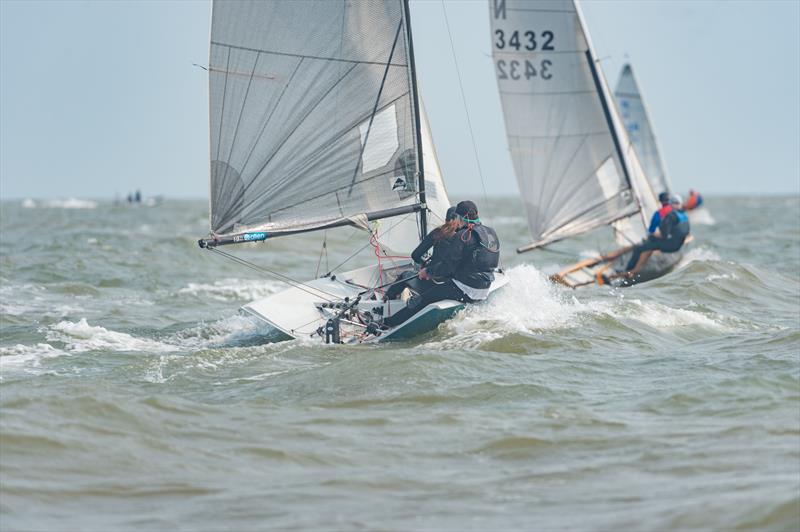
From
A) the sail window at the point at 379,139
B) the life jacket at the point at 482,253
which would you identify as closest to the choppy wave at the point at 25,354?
the sail window at the point at 379,139

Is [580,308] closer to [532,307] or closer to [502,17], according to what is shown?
[532,307]

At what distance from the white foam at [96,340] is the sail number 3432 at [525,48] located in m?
8.05

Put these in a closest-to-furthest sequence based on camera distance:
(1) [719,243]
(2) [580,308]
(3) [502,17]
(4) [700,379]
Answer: (4) [700,379] → (2) [580,308] → (3) [502,17] → (1) [719,243]

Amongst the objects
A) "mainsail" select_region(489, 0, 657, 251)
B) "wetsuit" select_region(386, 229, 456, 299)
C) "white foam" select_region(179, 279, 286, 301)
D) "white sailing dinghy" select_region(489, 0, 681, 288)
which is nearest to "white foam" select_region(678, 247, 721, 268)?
"white sailing dinghy" select_region(489, 0, 681, 288)

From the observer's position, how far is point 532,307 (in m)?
10.7

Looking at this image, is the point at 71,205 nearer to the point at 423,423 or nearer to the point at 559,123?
the point at 559,123

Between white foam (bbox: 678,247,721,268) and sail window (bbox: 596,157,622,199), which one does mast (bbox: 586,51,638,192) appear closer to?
sail window (bbox: 596,157,622,199)

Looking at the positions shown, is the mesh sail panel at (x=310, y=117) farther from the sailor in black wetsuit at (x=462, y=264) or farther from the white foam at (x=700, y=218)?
the white foam at (x=700, y=218)

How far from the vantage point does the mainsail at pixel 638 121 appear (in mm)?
33188

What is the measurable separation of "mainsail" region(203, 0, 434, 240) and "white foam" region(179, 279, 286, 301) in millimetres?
5593

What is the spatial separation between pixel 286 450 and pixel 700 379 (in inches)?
129

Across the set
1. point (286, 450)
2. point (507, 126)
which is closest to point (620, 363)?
point (286, 450)

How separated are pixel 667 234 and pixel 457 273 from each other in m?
7.21

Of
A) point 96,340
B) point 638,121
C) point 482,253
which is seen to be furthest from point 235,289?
point 638,121
